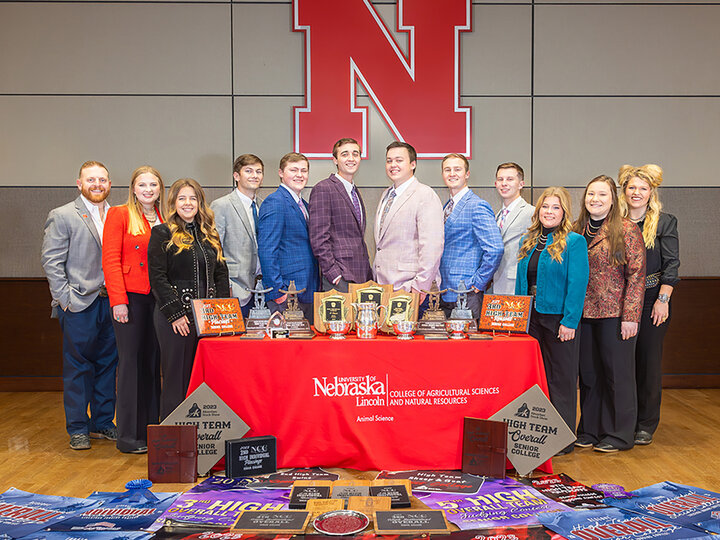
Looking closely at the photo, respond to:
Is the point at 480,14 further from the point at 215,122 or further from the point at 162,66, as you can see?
the point at 162,66

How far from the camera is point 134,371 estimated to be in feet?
11.3

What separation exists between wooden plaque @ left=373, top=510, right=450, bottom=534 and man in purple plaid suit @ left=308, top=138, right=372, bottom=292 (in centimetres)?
152

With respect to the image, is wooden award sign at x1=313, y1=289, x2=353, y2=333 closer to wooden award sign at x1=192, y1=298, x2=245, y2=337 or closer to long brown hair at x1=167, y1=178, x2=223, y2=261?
wooden award sign at x1=192, y1=298, x2=245, y2=337

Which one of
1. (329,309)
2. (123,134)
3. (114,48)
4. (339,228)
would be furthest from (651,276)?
(114,48)

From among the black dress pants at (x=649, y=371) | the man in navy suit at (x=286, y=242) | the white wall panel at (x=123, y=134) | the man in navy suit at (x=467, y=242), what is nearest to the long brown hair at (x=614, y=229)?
the black dress pants at (x=649, y=371)

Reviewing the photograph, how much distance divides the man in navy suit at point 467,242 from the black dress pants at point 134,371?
1.83 m

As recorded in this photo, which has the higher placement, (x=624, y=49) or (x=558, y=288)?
(x=624, y=49)

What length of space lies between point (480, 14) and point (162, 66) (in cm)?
271

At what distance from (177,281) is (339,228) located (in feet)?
3.37

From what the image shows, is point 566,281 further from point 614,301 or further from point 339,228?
point 339,228

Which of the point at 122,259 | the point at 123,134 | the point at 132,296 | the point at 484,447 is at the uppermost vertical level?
the point at 123,134

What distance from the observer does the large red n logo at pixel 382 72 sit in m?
4.88

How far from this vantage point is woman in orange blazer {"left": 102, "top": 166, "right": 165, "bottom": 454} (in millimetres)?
3408

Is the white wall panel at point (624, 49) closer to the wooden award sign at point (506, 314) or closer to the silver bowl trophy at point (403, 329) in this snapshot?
the wooden award sign at point (506, 314)
